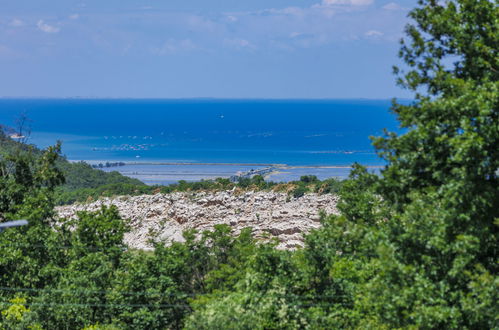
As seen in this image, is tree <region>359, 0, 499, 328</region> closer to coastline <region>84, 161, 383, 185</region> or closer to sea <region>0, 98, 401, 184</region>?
sea <region>0, 98, 401, 184</region>

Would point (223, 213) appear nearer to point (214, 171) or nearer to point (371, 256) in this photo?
point (371, 256)

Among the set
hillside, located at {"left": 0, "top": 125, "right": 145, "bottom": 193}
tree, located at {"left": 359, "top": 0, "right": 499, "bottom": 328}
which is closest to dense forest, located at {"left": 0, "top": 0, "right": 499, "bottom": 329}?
tree, located at {"left": 359, "top": 0, "right": 499, "bottom": 328}

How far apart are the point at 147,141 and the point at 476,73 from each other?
132 meters

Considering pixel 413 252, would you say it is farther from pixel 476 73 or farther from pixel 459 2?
pixel 459 2

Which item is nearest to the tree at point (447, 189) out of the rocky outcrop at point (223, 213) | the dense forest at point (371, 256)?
the dense forest at point (371, 256)

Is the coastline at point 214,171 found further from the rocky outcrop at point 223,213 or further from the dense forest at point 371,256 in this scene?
the dense forest at point 371,256

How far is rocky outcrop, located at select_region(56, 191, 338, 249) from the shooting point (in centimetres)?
2934

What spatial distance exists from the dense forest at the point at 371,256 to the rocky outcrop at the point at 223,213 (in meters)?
6.87

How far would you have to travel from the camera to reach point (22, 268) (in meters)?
20.2

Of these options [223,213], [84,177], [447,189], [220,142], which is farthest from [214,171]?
[447,189]

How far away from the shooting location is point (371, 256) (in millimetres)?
13688

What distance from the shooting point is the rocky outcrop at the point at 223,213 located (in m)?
29.3

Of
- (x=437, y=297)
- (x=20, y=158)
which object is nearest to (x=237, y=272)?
(x=437, y=297)

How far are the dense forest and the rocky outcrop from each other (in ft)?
22.5
